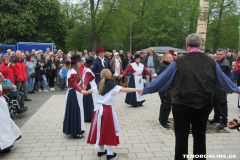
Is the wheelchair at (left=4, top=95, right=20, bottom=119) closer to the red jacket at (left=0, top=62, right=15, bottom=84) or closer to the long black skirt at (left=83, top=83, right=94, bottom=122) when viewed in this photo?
the long black skirt at (left=83, top=83, right=94, bottom=122)

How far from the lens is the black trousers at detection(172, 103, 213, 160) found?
10.1 ft

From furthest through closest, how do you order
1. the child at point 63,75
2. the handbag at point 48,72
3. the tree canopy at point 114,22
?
the tree canopy at point 114,22, the handbag at point 48,72, the child at point 63,75

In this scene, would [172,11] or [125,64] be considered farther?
[172,11]

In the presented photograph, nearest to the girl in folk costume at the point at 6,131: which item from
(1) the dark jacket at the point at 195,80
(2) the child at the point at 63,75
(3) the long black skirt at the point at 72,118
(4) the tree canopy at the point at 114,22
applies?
(3) the long black skirt at the point at 72,118

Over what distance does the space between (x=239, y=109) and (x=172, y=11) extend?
2770 centimetres

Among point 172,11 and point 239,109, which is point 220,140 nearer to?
point 239,109

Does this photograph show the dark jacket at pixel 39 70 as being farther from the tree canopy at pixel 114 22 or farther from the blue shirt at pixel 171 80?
the tree canopy at pixel 114 22

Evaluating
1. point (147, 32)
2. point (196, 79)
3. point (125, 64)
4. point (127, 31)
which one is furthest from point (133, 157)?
point (127, 31)

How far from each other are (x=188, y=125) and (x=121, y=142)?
214cm

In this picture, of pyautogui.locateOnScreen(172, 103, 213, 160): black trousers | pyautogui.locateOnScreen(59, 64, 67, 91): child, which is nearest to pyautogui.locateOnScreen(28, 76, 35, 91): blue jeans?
pyautogui.locateOnScreen(59, 64, 67, 91): child

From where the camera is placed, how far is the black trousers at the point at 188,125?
3082mm

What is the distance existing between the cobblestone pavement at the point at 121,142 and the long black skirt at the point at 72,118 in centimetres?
21

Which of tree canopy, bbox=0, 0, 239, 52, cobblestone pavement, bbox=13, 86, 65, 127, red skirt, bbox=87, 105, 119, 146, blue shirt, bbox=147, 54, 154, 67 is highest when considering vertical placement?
tree canopy, bbox=0, 0, 239, 52

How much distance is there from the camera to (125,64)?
558 inches
